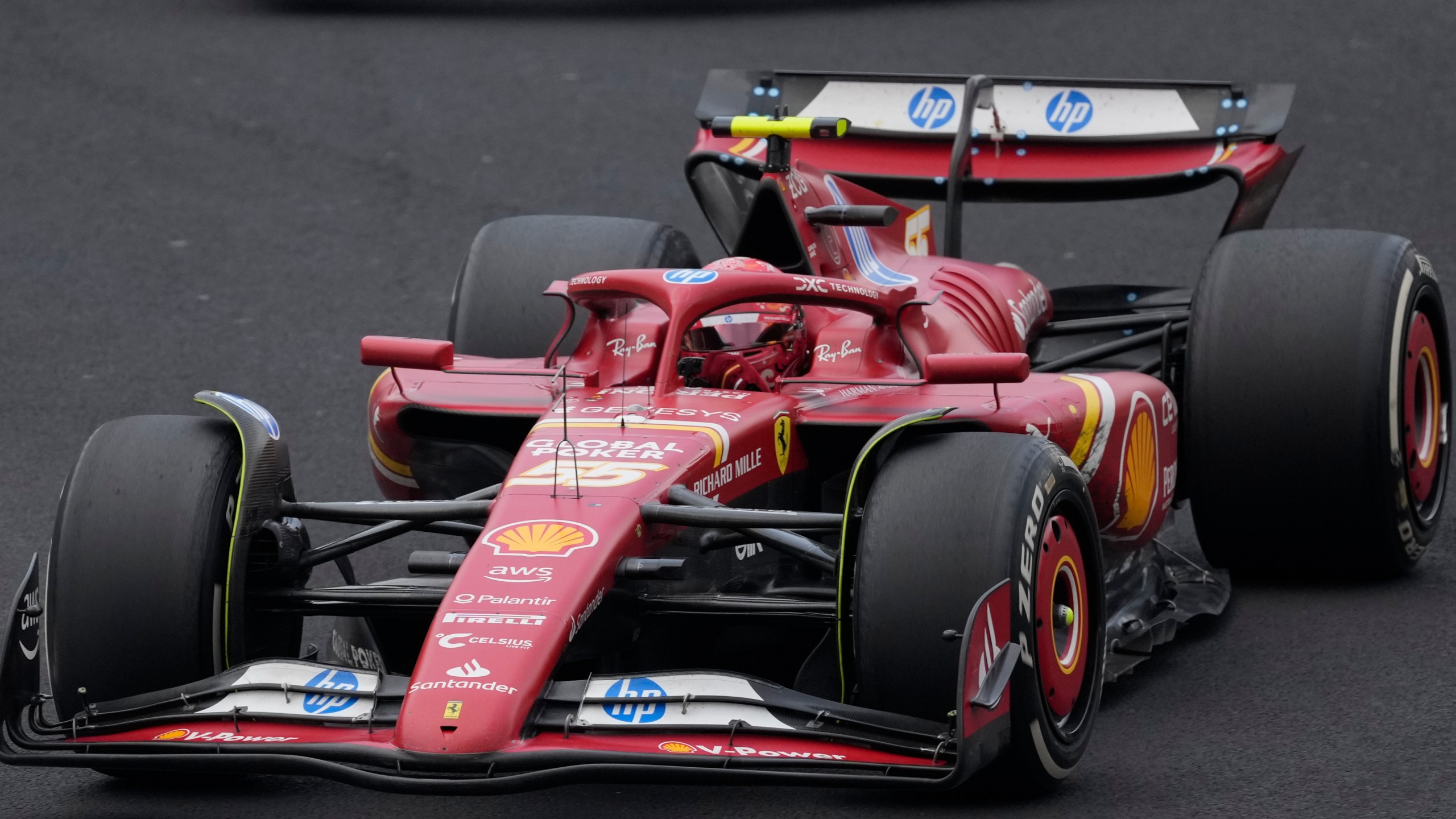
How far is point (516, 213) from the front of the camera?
36.7 feet

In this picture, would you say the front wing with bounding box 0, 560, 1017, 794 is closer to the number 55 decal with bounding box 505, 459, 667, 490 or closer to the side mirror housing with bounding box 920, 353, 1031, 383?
the number 55 decal with bounding box 505, 459, 667, 490

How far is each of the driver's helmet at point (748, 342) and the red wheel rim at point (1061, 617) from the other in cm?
106

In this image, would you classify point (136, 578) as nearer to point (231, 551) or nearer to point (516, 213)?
point (231, 551)

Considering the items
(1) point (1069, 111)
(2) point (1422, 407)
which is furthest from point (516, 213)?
(2) point (1422, 407)

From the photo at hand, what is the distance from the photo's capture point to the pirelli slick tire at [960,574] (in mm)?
4164

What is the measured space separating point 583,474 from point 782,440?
2.19 feet

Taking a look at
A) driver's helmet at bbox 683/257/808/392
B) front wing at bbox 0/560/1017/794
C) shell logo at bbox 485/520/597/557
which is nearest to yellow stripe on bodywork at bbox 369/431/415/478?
driver's helmet at bbox 683/257/808/392

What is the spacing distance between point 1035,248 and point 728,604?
22.1ft

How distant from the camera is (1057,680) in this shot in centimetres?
447

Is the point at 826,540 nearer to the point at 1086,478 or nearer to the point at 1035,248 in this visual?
the point at 1086,478

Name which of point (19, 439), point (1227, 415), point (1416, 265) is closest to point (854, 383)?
point (1227, 415)

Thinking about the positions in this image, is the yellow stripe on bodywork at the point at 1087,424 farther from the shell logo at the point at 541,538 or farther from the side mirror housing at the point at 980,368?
the shell logo at the point at 541,538

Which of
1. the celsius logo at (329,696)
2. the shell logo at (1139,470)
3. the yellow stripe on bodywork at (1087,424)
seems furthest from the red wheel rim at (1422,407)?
the celsius logo at (329,696)

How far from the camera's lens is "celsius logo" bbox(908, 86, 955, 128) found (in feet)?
25.0
